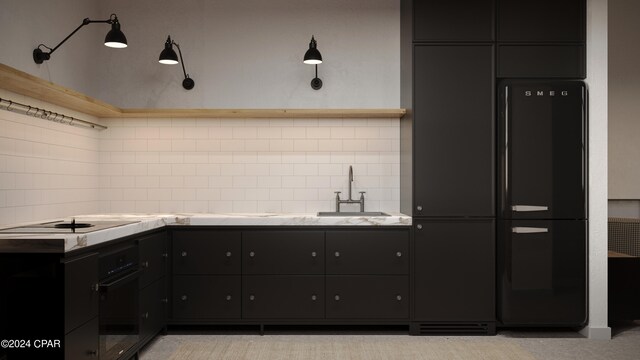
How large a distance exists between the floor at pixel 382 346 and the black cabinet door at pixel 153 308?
0.44 feet

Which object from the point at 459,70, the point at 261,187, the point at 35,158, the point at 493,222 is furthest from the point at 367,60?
the point at 35,158

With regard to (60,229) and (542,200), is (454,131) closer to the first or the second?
→ (542,200)

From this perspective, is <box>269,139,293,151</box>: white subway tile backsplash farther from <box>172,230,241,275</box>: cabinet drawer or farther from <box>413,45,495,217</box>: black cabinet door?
<box>413,45,495,217</box>: black cabinet door

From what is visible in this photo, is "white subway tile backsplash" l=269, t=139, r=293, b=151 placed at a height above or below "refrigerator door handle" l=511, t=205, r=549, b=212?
above

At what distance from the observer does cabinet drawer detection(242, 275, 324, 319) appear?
3762 millimetres

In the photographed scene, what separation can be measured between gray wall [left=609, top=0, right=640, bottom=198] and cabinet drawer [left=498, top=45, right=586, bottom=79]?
1.38 metres

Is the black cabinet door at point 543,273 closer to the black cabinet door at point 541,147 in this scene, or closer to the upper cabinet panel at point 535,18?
the black cabinet door at point 541,147

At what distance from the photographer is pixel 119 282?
2830mm

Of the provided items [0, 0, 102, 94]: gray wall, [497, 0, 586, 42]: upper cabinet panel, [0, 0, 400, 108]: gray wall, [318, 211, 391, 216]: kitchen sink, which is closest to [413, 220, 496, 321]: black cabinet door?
[318, 211, 391, 216]: kitchen sink

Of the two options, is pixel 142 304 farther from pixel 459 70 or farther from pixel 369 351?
pixel 459 70

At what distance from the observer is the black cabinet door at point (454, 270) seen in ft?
12.2

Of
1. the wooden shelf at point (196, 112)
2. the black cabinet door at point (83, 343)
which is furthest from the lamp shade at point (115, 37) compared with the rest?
the black cabinet door at point (83, 343)

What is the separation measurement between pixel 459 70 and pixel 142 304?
2.71 m

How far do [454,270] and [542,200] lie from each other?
2.64 feet
